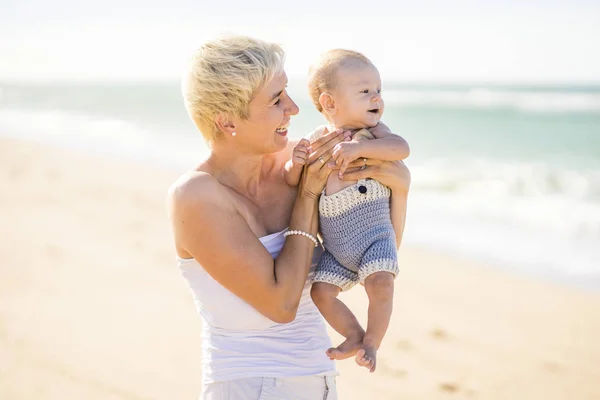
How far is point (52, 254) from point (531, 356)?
15.4 feet

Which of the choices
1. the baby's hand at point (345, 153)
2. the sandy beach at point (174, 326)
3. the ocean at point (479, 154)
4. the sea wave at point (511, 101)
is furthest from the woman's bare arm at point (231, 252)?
the sea wave at point (511, 101)

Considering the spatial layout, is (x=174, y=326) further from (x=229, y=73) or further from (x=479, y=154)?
(x=479, y=154)

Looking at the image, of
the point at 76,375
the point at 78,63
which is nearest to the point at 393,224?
the point at 76,375

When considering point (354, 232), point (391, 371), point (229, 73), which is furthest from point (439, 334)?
point (229, 73)

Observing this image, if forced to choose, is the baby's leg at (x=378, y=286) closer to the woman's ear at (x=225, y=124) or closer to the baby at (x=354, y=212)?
the baby at (x=354, y=212)

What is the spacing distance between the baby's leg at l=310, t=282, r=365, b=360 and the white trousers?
6.7 inches

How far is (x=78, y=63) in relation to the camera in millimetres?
73500

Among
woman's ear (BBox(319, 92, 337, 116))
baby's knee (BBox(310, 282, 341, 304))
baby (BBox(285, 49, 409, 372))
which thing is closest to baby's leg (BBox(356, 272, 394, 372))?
baby (BBox(285, 49, 409, 372))

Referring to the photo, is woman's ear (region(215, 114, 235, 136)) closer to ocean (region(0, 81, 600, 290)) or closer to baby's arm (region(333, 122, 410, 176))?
baby's arm (region(333, 122, 410, 176))

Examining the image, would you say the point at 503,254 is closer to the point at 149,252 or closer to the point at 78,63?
the point at 149,252

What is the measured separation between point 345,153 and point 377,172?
165 millimetres

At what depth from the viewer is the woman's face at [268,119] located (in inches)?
93.3

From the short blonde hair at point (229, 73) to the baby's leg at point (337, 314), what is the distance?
682 millimetres

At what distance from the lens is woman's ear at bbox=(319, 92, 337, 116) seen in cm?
277
